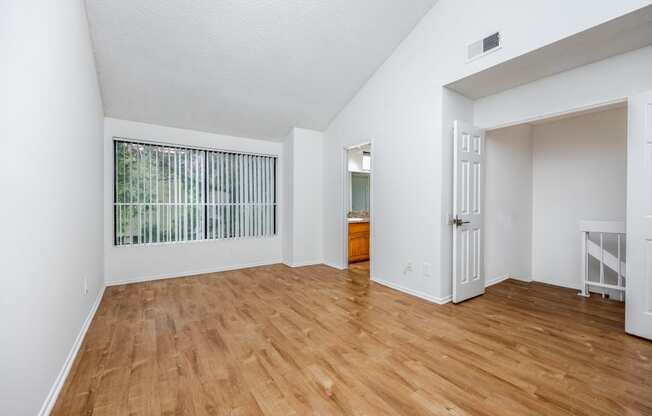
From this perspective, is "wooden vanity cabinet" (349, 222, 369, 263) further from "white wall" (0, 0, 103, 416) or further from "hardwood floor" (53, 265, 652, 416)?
"white wall" (0, 0, 103, 416)

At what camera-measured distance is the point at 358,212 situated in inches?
270

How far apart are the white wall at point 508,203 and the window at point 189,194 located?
3.77 metres

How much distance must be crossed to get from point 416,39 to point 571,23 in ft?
5.58

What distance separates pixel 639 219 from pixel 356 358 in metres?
2.73

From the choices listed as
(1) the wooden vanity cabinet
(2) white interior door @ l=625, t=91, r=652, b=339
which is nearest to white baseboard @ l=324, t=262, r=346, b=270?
(1) the wooden vanity cabinet

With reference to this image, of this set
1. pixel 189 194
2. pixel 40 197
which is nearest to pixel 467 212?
pixel 40 197

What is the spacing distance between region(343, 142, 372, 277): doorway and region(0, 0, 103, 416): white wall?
11.5 ft

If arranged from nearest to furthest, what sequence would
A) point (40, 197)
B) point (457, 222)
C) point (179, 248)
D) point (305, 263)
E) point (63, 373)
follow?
point (40, 197)
point (63, 373)
point (457, 222)
point (179, 248)
point (305, 263)

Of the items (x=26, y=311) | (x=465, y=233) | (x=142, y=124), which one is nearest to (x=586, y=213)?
(x=465, y=233)

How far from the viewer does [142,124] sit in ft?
14.1

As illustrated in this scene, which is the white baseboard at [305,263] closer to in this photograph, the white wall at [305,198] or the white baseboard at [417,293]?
the white wall at [305,198]

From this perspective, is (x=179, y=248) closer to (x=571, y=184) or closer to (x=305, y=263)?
(x=305, y=263)

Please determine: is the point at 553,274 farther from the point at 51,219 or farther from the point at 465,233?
the point at 51,219

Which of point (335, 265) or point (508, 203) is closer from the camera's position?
point (508, 203)
